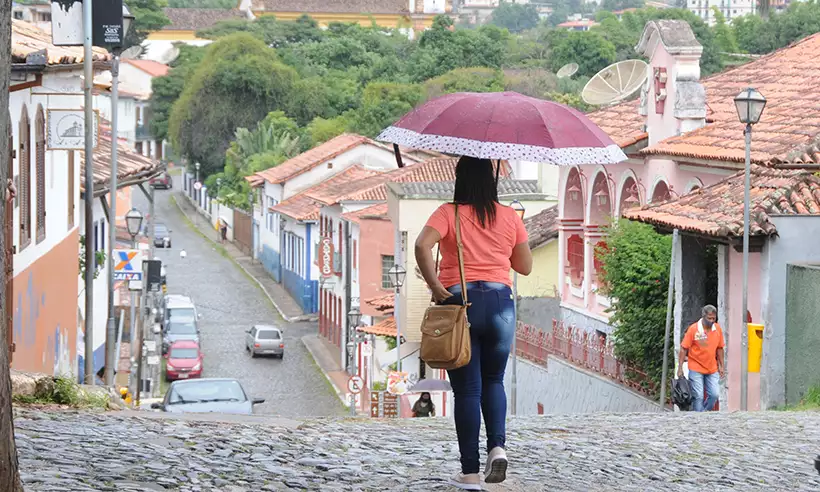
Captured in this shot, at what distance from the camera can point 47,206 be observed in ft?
67.1

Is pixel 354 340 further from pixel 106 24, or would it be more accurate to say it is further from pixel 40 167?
pixel 106 24

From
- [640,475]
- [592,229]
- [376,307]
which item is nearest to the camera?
[640,475]

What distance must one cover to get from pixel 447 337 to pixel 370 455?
72.3 inches

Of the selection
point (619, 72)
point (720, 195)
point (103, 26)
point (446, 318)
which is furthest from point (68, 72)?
point (619, 72)

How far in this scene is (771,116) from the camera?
22891 millimetres

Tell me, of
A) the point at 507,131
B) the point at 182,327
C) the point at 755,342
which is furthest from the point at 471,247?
the point at 182,327

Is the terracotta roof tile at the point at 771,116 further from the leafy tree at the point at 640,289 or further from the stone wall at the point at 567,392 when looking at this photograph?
the stone wall at the point at 567,392

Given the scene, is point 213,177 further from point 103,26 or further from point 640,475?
point 640,475

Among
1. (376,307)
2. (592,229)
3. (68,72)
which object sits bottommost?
(376,307)

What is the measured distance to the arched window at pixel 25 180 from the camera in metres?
17.8

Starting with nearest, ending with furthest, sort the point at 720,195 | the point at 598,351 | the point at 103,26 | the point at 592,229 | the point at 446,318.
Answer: the point at 446,318
the point at 103,26
the point at 720,195
the point at 598,351
the point at 592,229

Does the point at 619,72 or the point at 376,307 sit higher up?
the point at 619,72

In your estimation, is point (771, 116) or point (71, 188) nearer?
point (771, 116)

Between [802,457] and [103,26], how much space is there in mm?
10210
